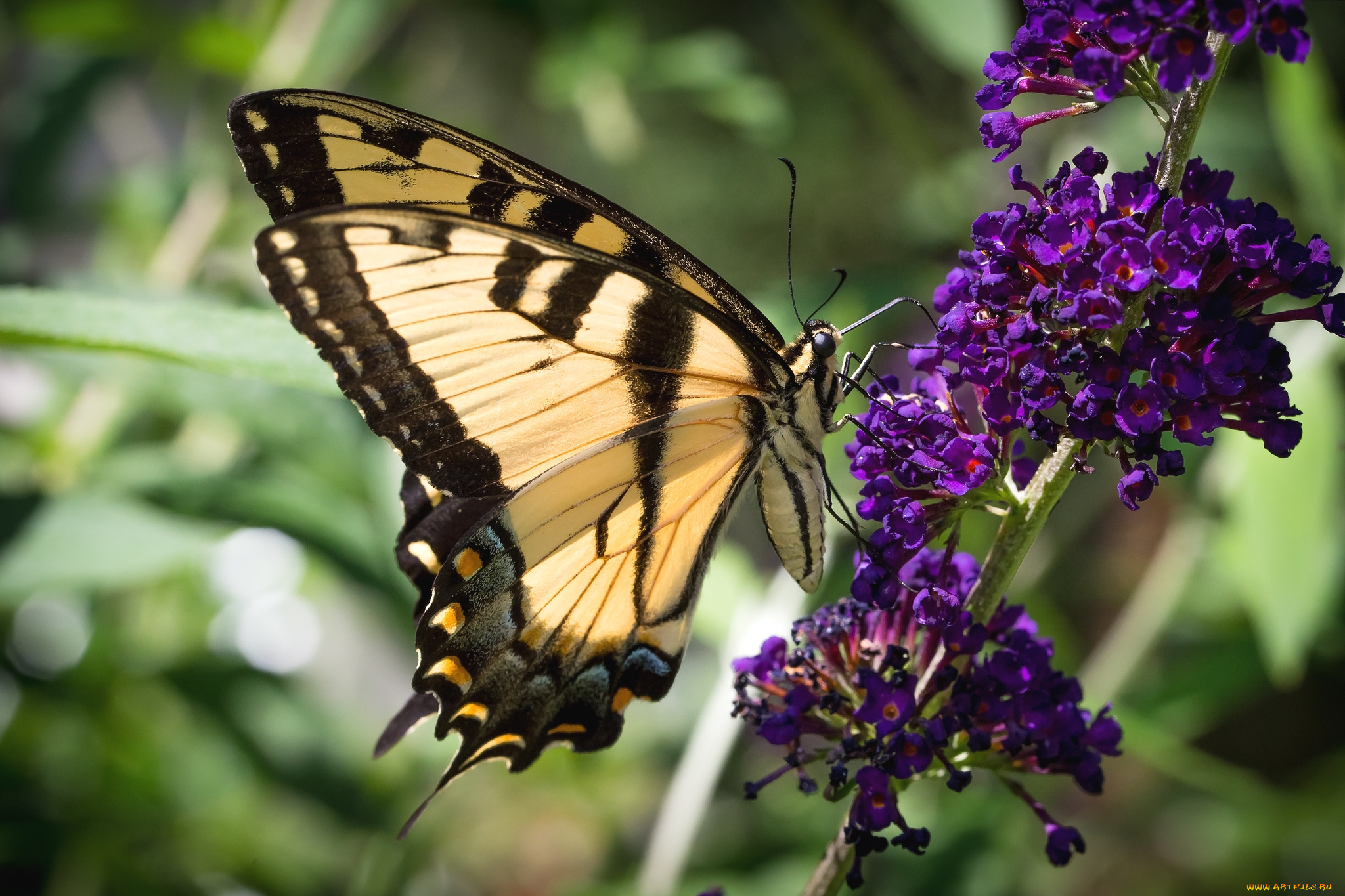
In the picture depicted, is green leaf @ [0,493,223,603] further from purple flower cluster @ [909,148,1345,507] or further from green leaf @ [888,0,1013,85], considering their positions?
green leaf @ [888,0,1013,85]

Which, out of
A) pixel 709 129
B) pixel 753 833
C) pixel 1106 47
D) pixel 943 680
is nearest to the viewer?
pixel 1106 47

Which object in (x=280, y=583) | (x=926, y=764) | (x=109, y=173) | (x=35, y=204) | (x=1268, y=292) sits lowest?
(x=926, y=764)

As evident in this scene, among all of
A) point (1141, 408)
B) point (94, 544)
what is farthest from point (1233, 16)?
point (94, 544)

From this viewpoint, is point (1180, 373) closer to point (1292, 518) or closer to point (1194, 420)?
point (1194, 420)

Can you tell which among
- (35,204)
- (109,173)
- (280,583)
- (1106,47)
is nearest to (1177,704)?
(1106,47)

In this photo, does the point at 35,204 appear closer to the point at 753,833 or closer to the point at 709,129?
the point at 709,129

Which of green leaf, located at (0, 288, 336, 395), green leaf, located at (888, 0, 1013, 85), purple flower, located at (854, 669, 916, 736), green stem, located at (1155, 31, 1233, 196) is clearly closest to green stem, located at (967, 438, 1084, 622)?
purple flower, located at (854, 669, 916, 736)

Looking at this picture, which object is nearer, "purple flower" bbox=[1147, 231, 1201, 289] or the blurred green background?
"purple flower" bbox=[1147, 231, 1201, 289]
